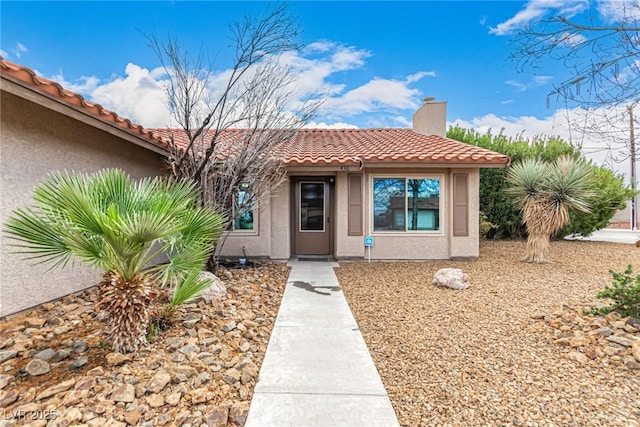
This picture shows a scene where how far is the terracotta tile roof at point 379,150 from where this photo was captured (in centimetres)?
875

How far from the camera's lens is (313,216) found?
1029cm

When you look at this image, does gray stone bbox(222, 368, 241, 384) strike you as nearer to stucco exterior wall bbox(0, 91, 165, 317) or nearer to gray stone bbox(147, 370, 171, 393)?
gray stone bbox(147, 370, 171, 393)

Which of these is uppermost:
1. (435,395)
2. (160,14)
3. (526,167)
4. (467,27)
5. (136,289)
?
(467,27)

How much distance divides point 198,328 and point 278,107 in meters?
5.46

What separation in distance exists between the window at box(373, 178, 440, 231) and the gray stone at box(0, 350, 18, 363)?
8152 millimetres

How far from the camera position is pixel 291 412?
106 inches

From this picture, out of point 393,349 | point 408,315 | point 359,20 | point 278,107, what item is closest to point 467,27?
point 359,20

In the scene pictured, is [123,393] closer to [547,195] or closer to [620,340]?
[620,340]

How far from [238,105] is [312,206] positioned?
163 inches

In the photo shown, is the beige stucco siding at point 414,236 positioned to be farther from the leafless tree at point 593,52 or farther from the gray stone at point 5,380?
the gray stone at point 5,380

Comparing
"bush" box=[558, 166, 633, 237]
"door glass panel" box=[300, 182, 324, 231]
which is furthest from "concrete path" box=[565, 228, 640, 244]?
"door glass panel" box=[300, 182, 324, 231]

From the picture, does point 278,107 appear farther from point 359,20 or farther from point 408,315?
point 408,315

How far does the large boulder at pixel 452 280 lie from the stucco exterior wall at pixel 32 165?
6.98 m

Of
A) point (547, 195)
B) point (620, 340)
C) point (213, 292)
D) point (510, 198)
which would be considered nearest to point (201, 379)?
point (213, 292)
